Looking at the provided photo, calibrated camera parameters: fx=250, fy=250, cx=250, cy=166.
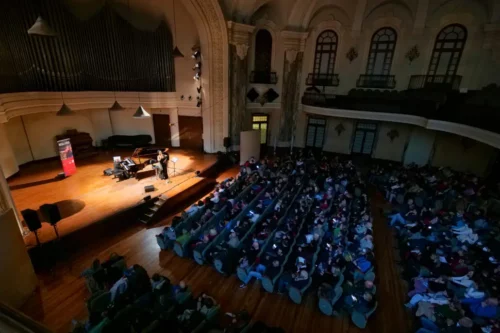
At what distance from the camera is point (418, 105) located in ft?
36.1

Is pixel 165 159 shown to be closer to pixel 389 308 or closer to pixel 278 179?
pixel 278 179

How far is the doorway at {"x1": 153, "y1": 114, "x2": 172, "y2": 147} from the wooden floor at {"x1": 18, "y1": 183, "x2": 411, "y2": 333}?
25.9ft

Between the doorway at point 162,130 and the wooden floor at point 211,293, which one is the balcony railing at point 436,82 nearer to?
the wooden floor at point 211,293

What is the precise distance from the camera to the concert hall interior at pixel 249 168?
17.3 feet

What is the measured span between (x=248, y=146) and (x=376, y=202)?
21.0ft

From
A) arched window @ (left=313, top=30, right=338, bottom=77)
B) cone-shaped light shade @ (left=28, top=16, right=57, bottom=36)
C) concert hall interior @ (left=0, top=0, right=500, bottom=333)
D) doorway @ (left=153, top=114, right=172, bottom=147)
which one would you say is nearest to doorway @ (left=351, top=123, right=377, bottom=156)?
concert hall interior @ (left=0, top=0, right=500, bottom=333)

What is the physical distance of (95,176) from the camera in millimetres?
10016

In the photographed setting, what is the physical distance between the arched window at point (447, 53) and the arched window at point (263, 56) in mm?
7920

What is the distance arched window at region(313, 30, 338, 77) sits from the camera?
13578 mm

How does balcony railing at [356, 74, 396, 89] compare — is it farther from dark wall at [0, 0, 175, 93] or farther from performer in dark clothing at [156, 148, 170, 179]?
performer in dark clothing at [156, 148, 170, 179]

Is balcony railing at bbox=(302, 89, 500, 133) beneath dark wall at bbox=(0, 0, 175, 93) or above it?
beneath

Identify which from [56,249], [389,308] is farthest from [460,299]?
[56,249]

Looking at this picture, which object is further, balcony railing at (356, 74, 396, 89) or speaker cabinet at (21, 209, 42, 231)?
balcony railing at (356, 74, 396, 89)

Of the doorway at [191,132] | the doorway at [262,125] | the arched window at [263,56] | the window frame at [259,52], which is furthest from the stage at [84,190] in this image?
the window frame at [259,52]
